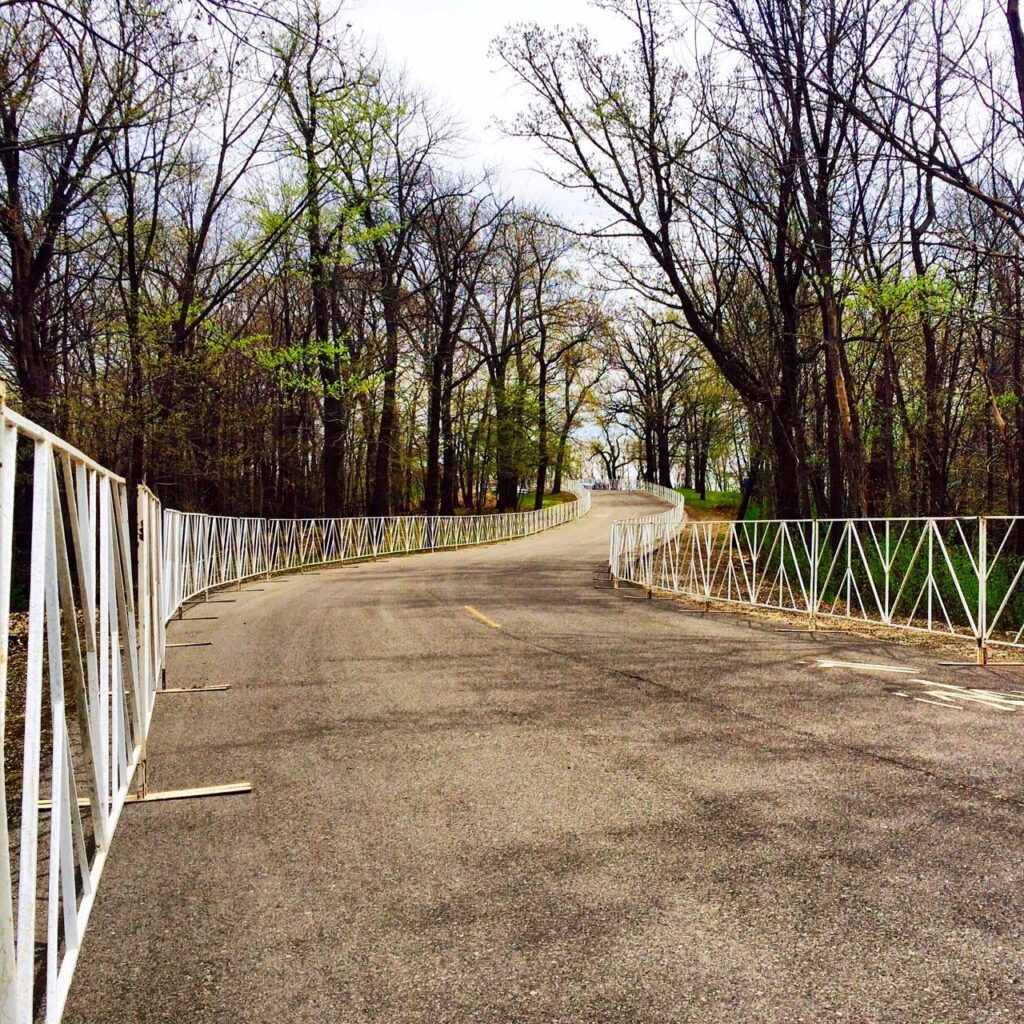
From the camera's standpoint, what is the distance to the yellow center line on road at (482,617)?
34.2 ft

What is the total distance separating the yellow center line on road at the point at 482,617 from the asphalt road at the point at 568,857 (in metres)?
3.32

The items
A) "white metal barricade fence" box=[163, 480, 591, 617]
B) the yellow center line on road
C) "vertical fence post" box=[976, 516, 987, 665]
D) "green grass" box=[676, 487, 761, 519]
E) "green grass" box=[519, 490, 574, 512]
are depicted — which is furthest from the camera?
"green grass" box=[519, 490, 574, 512]

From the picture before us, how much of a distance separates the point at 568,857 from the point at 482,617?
25.8 feet

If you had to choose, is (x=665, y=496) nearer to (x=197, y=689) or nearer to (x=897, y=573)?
(x=897, y=573)

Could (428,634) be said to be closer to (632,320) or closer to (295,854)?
(295,854)

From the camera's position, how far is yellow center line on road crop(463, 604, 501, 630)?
1043 cm

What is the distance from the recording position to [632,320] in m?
32.6

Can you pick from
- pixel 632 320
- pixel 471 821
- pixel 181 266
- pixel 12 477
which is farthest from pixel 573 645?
pixel 632 320

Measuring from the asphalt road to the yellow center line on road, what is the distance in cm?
332

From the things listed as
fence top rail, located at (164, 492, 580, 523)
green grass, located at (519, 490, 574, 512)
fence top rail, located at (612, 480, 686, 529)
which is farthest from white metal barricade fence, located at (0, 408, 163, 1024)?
green grass, located at (519, 490, 574, 512)

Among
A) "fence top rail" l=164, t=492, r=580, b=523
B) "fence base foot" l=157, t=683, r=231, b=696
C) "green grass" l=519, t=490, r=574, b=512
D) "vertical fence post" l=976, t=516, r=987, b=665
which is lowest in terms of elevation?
"fence base foot" l=157, t=683, r=231, b=696

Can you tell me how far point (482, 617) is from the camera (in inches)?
442

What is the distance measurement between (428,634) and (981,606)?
5933mm

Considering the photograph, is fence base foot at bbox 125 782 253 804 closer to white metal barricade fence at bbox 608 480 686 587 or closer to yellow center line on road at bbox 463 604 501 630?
yellow center line on road at bbox 463 604 501 630
